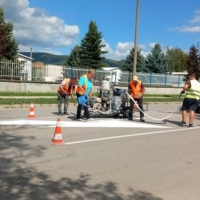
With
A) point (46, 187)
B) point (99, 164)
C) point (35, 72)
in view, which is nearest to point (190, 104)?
point (99, 164)

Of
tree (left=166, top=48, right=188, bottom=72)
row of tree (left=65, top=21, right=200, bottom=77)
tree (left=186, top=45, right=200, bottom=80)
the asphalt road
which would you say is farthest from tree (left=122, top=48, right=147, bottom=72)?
the asphalt road

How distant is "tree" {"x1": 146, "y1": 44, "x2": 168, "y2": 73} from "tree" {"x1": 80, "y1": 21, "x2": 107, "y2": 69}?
28.6ft

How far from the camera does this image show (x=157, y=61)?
59750 millimetres

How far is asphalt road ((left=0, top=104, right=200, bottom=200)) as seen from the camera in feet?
15.8

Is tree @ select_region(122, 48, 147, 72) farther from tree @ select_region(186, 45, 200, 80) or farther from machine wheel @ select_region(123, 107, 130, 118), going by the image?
machine wheel @ select_region(123, 107, 130, 118)

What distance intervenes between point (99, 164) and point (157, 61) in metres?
54.9

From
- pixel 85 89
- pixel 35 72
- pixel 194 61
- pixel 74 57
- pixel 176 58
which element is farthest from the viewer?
pixel 176 58

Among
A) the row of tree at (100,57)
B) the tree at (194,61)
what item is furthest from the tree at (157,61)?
the tree at (194,61)

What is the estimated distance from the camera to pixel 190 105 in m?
11.6

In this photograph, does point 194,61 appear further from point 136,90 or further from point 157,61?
point 157,61

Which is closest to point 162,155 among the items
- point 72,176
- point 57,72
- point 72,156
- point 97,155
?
point 97,155

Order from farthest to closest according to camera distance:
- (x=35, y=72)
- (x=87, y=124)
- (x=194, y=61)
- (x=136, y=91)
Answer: (x=194, y=61) < (x=35, y=72) < (x=136, y=91) < (x=87, y=124)

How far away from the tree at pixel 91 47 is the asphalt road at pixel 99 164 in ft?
165

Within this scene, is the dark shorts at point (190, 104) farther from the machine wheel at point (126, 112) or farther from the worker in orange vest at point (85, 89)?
the worker in orange vest at point (85, 89)
